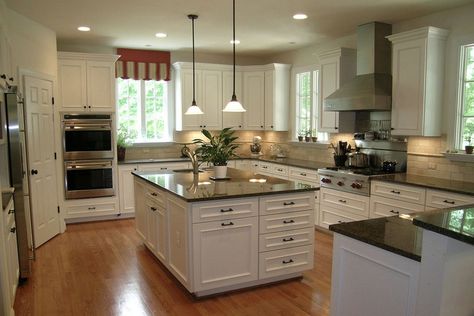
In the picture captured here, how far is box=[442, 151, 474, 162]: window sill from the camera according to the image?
3.93m

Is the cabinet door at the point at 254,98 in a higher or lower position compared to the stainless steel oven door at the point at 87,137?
higher

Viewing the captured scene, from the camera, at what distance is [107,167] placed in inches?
233

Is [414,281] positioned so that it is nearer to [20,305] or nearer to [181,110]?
[20,305]

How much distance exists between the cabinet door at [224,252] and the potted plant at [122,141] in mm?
3599

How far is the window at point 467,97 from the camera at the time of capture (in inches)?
161

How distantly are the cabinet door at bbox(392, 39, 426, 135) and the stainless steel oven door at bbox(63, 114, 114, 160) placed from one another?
4.05 meters

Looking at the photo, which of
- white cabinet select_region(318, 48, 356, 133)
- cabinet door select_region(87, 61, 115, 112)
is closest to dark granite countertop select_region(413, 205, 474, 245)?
white cabinet select_region(318, 48, 356, 133)

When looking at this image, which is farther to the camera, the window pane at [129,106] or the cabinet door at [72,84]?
the window pane at [129,106]

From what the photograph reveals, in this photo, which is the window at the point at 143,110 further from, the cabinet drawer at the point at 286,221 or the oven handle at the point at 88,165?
the cabinet drawer at the point at 286,221

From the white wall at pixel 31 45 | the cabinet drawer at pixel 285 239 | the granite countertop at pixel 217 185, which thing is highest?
the white wall at pixel 31 45

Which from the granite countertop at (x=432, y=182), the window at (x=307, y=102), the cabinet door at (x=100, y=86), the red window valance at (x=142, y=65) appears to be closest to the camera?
the granite countertop at (x=432, y=182)

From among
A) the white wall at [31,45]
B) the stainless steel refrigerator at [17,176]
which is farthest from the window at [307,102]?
the stainless steel refrigerator at [17,176]

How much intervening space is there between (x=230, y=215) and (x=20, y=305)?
1.92 meters

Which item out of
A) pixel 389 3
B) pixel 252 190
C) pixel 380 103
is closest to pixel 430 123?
pixel 380 103
